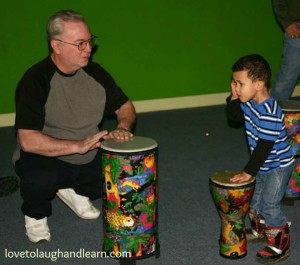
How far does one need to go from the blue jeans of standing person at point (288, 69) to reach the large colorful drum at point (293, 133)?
95 cm

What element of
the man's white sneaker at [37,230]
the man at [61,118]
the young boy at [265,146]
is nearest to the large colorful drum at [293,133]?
the young boy at [265,146]

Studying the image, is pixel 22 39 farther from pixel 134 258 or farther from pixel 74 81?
pixel 134 258

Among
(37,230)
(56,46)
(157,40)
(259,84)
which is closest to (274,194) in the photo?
(259,84)

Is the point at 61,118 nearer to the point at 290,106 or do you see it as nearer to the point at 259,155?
the point at 259,155

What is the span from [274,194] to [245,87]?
503 millimetres

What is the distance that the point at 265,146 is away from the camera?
210 centimetres

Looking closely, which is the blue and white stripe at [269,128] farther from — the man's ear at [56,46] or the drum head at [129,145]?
the man's ear at [56,46]

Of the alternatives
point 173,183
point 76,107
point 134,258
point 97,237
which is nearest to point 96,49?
point 173,183

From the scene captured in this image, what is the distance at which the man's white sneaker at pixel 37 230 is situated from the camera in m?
2.45

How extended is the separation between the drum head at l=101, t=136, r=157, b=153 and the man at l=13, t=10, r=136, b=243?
6 cm

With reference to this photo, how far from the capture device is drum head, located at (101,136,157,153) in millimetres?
2082

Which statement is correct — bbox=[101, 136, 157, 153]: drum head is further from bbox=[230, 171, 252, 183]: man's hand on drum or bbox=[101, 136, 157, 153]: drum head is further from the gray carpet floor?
the gray carpet floor

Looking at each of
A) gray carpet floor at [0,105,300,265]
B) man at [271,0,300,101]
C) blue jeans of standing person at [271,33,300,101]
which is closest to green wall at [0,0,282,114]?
gray carpet floor at [0,105,300,265]

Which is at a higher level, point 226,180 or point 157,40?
point 157,40
